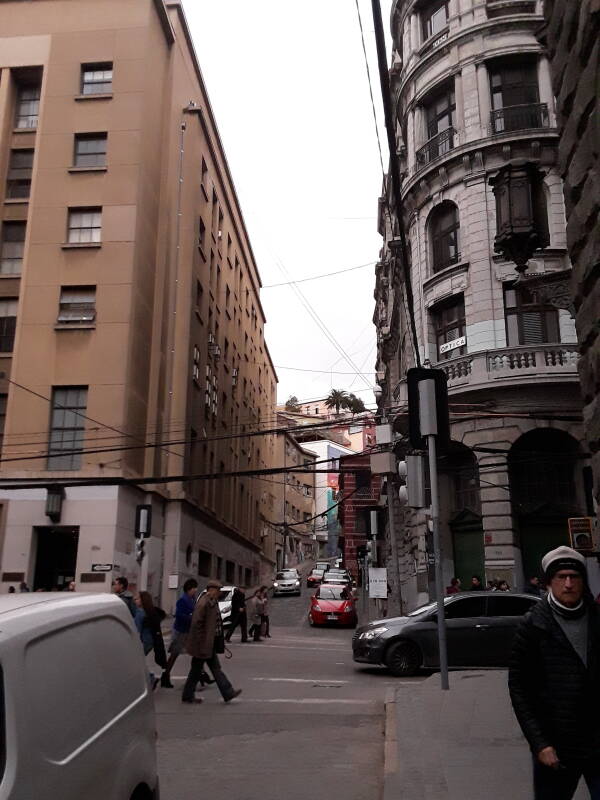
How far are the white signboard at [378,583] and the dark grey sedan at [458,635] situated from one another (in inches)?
504

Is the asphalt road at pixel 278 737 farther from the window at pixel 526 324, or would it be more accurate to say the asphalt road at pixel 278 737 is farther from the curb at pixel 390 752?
the window at pixel 526 324

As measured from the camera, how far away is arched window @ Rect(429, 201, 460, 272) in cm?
2594

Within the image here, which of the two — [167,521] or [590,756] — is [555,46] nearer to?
[590,756]

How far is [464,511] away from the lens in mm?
24344

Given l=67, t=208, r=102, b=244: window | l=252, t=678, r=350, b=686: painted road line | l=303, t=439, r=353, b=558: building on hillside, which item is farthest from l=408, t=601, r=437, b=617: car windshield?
l=303, t=439, r=353, b=558: building on hillside

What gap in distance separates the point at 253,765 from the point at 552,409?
1743 centimetres

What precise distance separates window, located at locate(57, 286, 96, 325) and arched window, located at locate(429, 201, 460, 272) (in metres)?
12.6

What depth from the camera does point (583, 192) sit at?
20.3 ft

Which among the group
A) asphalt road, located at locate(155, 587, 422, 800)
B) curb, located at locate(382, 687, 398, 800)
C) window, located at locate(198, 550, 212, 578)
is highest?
window, located at locate(198, 550, 212, 578)

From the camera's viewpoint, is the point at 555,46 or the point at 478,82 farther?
the point at 478,82

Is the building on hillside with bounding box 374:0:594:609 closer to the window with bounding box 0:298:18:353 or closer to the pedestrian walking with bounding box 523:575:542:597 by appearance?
the pedestrian walking with bounding box 523:575:542:597

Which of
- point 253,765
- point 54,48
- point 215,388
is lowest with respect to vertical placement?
point 253,765

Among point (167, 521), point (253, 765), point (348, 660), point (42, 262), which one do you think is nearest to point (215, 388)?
point (167, 521)

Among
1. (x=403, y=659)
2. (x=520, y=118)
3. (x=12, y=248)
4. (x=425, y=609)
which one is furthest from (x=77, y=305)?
(x=403, y=659)
